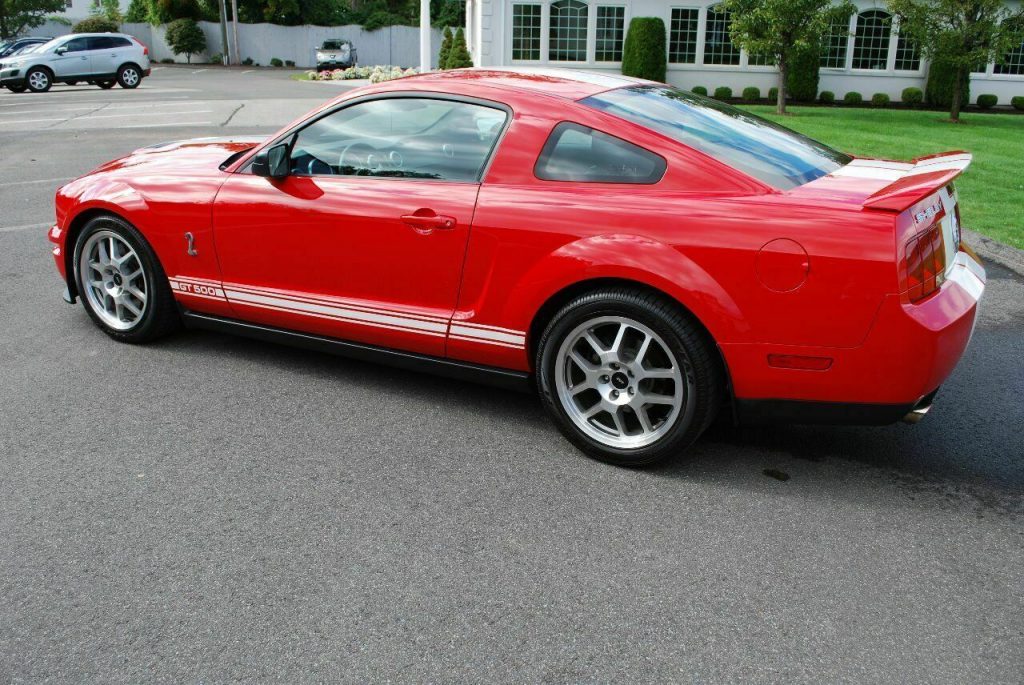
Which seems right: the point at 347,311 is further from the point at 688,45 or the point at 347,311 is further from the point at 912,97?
the point at 912,97

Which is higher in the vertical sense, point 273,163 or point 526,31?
point 526,31

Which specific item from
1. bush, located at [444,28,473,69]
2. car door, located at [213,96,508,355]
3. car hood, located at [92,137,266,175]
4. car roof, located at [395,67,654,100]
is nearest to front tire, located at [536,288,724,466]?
car door, located at [213,96,508,355]

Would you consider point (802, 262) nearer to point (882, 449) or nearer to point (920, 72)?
point (882, 449)

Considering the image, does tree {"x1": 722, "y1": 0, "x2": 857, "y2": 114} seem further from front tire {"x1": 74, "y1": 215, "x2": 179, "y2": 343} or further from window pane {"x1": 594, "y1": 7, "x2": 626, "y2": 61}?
front tire {"x1": 74, "y1": 215, "x2": 179, "y2": 343}

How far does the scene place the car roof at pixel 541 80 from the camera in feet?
14.3

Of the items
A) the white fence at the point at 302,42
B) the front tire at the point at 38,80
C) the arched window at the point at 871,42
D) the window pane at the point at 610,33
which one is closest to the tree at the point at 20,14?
the white fence at the point at 302,42

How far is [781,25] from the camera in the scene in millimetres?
24172

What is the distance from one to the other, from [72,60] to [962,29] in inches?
1009

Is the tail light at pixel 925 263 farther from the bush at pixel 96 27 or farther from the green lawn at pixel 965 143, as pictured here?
the bush at pixel 96 27

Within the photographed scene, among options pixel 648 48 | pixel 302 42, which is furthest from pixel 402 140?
pixel 302 42

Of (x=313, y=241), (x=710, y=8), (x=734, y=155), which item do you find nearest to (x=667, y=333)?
(x=734, y=155)

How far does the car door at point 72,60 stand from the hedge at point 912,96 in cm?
2571

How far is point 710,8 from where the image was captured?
102 ft

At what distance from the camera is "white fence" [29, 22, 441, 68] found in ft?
193
